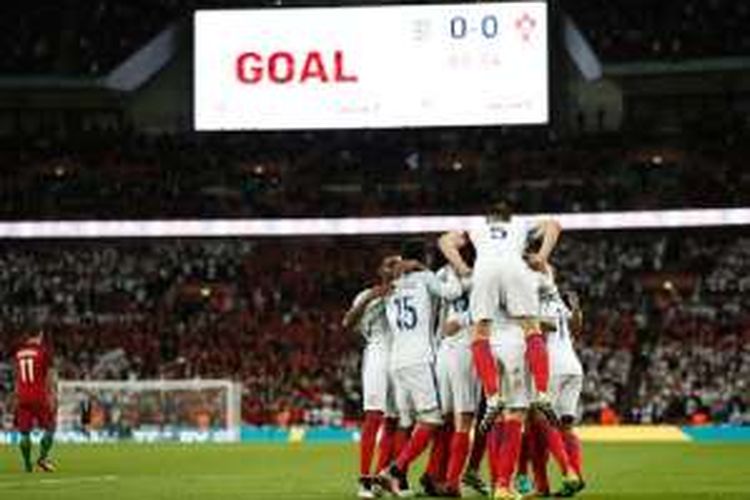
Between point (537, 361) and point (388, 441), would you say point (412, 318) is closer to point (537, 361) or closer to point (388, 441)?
point (388, 441)

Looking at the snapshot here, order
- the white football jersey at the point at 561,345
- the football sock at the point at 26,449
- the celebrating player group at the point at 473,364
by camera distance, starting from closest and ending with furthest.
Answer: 1. the celebrating player group at the point at 473,364
2. the white football jersey at the point at 561,345
3. the football sock at the point at 26,449

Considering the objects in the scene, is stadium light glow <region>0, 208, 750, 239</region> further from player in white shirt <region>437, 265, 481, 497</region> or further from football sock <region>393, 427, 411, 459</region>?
player in white shirt <region>437, 265, 481, 497</region>

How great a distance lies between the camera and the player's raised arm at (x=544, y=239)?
14.0 meters

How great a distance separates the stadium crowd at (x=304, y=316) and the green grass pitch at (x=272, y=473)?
14.4m

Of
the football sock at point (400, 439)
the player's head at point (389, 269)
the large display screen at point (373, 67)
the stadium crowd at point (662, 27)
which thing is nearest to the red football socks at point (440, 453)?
the football sock at point (400, 439)

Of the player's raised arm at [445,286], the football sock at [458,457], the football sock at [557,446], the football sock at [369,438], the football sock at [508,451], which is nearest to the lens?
the football sock at [508,451]

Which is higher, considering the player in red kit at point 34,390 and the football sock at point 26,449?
the player in red kit at point 34,390

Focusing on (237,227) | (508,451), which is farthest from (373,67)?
(508,451)

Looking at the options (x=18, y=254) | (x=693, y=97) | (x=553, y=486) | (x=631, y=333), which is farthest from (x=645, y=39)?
(x=553, y=486)

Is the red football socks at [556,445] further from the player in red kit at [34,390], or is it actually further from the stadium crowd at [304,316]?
the stadium crowd at [304,316]

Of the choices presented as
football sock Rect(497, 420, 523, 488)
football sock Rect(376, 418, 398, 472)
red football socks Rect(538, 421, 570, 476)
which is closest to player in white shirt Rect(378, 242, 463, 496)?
football sock Rect(376, 418, 398, 472)

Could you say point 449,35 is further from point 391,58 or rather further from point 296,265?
point 296,265

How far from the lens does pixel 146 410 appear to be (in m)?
41.8

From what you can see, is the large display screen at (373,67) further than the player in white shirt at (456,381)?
Yes
